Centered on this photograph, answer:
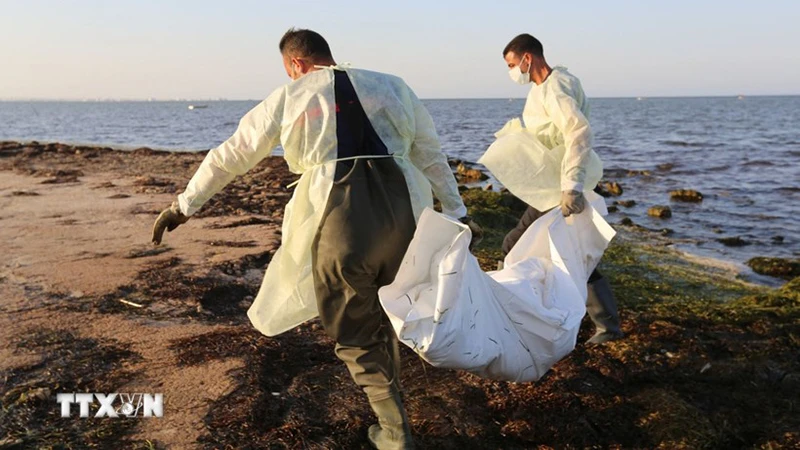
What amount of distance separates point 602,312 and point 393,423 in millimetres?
2000

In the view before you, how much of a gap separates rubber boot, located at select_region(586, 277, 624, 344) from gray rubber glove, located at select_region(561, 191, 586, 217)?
0.68 meters

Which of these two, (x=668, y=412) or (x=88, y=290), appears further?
(x=88, y=290)

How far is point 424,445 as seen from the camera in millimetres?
3234

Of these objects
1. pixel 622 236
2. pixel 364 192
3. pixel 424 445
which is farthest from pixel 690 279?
pixel 364 192

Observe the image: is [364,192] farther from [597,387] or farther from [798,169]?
[798,169]

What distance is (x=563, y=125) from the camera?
4.11 m

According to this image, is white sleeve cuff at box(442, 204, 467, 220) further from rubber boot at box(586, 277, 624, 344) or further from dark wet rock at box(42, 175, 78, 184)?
dark wet rock at box(42, 175, 78, 184)

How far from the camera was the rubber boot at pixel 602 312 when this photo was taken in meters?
4.45

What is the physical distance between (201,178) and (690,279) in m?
6.10

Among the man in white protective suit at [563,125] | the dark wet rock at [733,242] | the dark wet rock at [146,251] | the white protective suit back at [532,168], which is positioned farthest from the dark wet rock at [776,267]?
the dark wet rock at [146,251]

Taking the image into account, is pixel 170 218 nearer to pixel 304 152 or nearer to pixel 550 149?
pixel 304 152

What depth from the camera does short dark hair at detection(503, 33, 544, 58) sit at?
169 inches

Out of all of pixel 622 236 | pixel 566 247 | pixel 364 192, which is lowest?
pixel 622 236

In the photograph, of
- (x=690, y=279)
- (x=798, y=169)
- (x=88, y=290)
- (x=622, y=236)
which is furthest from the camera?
(x=798, y=169)
